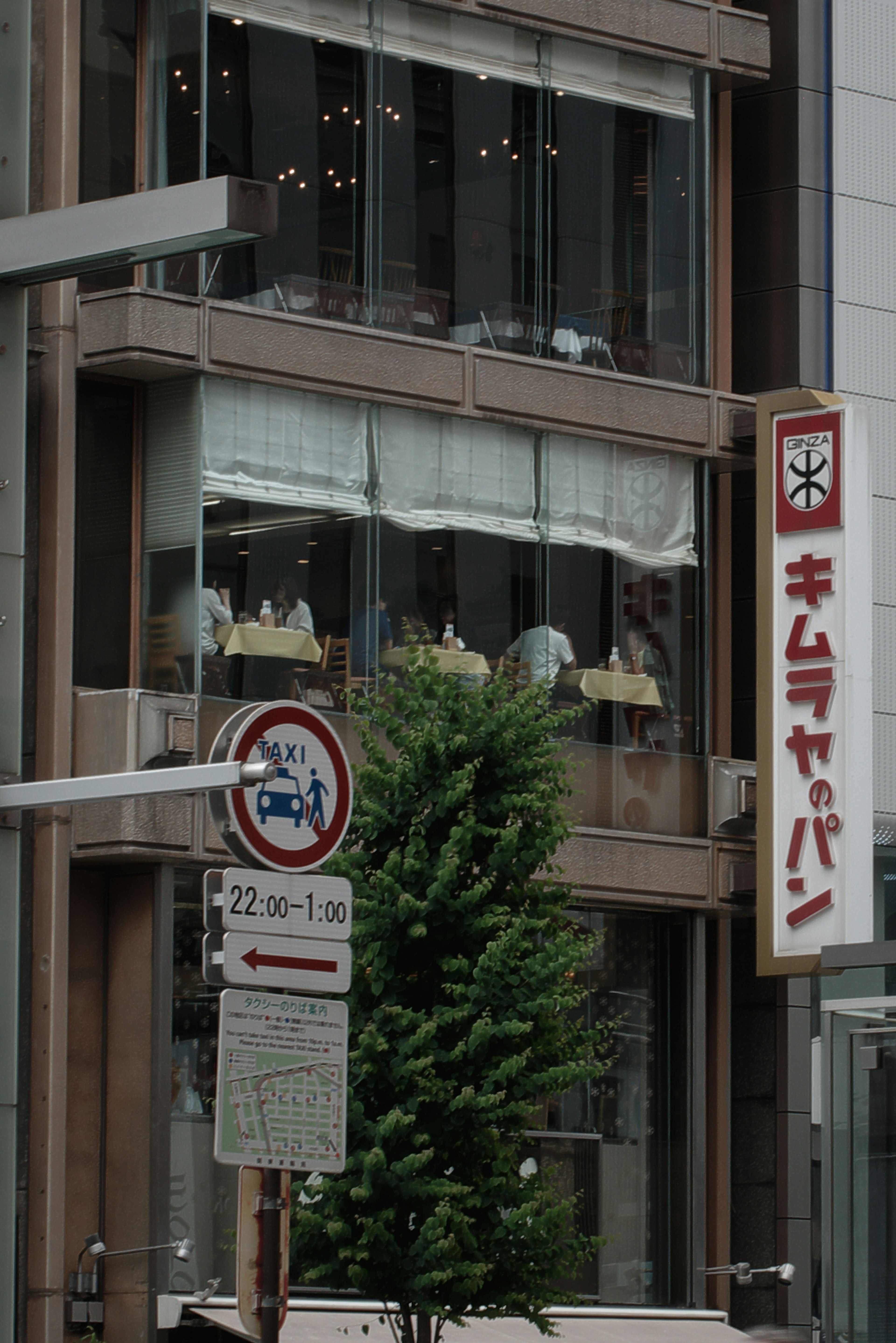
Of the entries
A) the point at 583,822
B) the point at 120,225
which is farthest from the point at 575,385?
the point at 120,225

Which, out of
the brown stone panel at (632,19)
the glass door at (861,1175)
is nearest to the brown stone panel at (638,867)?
the glass door at (861,1175)

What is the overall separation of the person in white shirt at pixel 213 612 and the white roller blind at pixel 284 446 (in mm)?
889

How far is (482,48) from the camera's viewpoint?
25250 millimetres

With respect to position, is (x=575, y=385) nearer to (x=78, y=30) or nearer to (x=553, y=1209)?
(x=78, y=30)

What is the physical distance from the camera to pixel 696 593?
2641 cm

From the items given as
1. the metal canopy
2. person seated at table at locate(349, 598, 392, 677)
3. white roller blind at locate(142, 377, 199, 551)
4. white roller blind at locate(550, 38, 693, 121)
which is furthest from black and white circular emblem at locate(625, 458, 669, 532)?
the metal canopy

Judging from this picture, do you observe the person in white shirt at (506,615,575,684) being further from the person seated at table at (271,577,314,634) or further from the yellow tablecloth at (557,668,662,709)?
the person seated at table at (271,577,314,634)

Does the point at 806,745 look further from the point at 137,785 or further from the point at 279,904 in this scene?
the point at 279,904

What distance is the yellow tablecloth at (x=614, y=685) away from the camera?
→ 82.1 feet

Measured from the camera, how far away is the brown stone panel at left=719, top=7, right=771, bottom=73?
88.9 feet

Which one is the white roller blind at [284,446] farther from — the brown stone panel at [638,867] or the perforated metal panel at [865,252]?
the perforated metal panel at [865,252]

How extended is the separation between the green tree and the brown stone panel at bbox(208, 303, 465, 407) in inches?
219

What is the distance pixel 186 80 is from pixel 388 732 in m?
7.60

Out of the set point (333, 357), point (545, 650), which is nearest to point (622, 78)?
point (333, 357)
